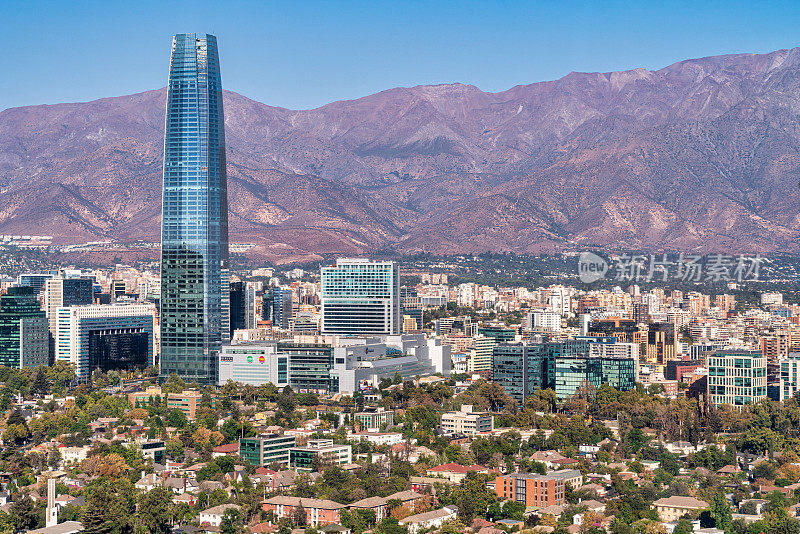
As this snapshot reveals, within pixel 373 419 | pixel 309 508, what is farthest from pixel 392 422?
pixel 309 508

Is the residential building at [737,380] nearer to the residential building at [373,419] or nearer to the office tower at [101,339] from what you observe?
the residential building at [373,419]

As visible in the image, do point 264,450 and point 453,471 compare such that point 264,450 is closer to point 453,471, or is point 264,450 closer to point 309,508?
point 453,471

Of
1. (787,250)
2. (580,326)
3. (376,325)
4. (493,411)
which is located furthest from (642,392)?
(787,250)

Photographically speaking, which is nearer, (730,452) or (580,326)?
(730,452)

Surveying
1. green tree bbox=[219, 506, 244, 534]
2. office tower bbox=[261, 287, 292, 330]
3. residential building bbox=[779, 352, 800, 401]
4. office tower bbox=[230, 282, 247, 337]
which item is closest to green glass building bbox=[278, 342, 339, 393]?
office tower bbox=[230, 282, 247, 337]

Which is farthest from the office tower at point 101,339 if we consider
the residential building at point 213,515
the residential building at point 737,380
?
the residential building at point 213,515

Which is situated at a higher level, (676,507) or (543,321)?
(543,321)

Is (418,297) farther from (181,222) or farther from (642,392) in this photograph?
(642,392)

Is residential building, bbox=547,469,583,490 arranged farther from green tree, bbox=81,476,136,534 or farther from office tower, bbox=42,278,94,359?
office tower, bbox=42,278,94,359
